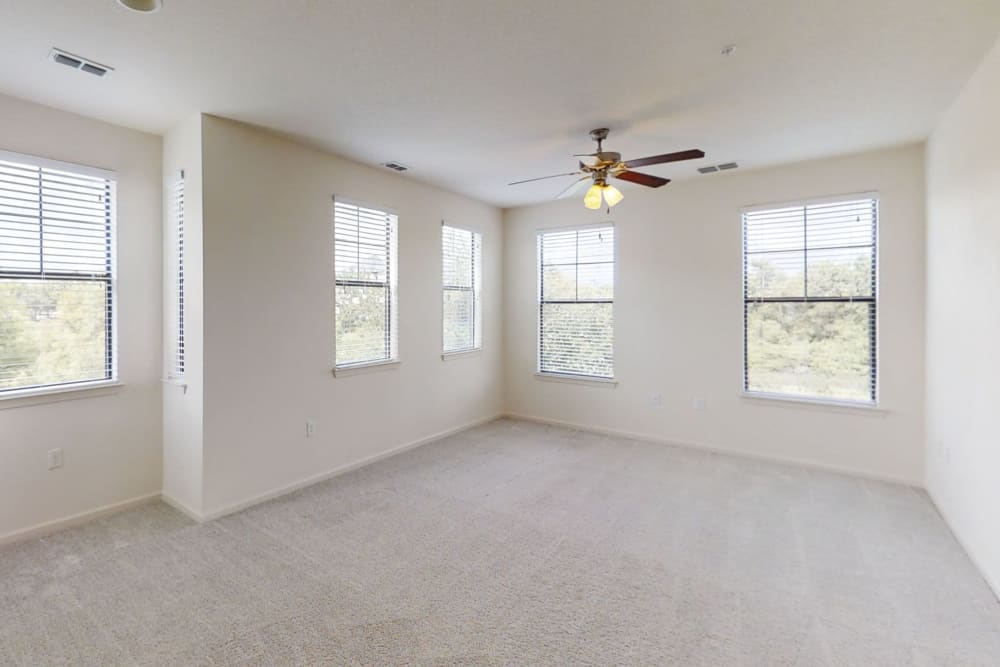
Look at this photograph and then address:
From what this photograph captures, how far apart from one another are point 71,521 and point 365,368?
2204 mm

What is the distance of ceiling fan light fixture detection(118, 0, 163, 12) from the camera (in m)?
1.95

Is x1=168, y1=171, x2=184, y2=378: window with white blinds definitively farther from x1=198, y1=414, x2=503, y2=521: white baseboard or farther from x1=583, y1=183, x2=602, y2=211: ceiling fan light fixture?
x1=583, y1=183, x2=602, y2=211: ceiling fan light fixture

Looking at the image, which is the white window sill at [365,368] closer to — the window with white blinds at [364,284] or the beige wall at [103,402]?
the window with white blinds at [364,284]

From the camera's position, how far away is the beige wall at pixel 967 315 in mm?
2422

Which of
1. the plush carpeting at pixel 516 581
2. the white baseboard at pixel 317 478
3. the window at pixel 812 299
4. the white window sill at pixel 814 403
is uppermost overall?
the window at pixel 812 299

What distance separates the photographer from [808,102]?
2967 millimetres

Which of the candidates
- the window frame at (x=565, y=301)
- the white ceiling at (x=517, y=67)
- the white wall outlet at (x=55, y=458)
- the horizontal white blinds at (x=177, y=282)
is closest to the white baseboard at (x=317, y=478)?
the white wall outlet at (x=55, y=458)

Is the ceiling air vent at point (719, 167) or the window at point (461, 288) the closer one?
the ceiling air vent at point (719, 167)

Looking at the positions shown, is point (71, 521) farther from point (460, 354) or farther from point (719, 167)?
point (719, 167)

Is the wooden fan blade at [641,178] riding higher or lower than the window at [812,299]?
higher

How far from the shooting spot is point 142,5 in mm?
1971

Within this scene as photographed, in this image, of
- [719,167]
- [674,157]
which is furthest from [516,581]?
[719,167]

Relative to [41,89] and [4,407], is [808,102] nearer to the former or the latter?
[41,89]

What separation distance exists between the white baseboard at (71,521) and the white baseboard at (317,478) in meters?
0.37
